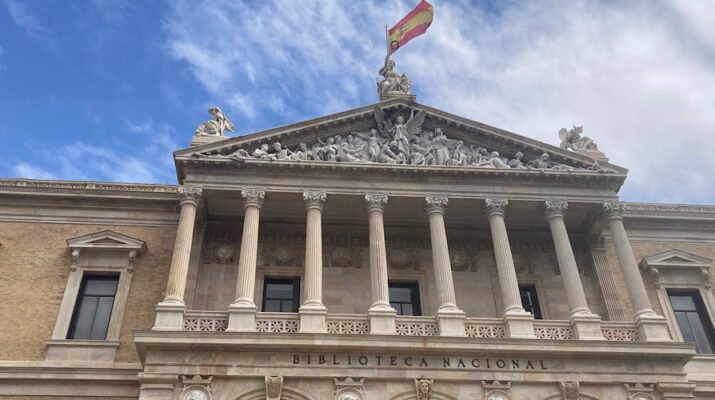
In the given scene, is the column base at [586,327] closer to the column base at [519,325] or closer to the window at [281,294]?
the column base at [519,325]

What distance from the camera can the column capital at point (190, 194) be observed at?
22172 mm

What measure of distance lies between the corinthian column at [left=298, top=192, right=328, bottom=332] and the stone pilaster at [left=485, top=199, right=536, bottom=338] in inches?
215

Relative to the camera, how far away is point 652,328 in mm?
20453

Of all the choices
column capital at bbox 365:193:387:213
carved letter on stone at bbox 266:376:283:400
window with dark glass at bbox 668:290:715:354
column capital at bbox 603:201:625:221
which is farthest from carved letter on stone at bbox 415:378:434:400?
window with dark glass at bbox 668:290:715:354

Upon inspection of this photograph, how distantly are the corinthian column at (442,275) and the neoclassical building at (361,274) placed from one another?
0.06m

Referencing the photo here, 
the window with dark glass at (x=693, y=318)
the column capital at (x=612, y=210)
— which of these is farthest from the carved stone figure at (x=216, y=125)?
the window with dark glass at (x=693, y=318)

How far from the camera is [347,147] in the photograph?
24.0 metres

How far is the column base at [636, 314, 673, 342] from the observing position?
66.6ft

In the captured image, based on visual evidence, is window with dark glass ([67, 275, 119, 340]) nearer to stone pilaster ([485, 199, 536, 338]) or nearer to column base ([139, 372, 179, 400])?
column base ([139, 372, 179, 400])

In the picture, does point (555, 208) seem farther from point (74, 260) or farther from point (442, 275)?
point (74, 260)

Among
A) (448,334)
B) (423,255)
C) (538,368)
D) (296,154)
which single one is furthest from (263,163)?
(538,368)

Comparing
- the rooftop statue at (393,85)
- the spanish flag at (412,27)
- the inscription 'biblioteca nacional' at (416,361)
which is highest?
the spanish flag at (412,27)

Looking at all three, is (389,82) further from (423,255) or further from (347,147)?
(423,255)

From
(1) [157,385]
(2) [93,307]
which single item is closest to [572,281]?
(1) [157,385]
